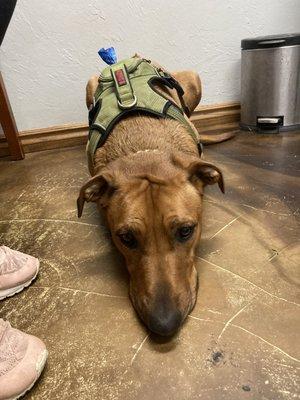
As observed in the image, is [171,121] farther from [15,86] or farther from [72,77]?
[15,86]

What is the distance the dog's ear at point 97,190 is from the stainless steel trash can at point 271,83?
8.75 feet

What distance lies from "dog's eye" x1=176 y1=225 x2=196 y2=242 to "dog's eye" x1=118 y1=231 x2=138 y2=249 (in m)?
0.19

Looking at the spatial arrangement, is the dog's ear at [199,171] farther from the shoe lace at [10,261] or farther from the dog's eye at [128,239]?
the shoe lace at [10,261]

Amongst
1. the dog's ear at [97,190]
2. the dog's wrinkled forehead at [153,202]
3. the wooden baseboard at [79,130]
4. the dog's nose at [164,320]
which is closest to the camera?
the dog's nose at [164,320]

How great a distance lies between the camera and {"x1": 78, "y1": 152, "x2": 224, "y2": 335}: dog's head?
1.55 metres

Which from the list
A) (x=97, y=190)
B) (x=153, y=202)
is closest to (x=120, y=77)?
(x=97, y=190)

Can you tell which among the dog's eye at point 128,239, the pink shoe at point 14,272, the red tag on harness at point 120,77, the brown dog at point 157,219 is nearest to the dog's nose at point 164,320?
the brown dog at point 157,219

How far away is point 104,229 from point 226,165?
134cm

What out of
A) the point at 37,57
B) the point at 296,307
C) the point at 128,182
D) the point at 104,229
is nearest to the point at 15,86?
the point at 37,57

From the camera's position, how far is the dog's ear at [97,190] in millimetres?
1768

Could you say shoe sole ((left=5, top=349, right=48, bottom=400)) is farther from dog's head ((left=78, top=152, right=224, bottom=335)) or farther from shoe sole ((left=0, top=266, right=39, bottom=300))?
shoe sole ((left=0, top=266, right=39, bottom=300))

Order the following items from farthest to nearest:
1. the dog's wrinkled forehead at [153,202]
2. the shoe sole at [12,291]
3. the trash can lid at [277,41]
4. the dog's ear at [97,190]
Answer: the trash can lid at [277,41], the shoe sole at [12,291], the dog's ear at [97,190], the dog's wrinkled forehead at [153,202]

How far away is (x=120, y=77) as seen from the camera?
8.01 ft

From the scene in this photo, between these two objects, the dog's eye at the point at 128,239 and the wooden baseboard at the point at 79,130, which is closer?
the dog's eye at the point at 128,239
